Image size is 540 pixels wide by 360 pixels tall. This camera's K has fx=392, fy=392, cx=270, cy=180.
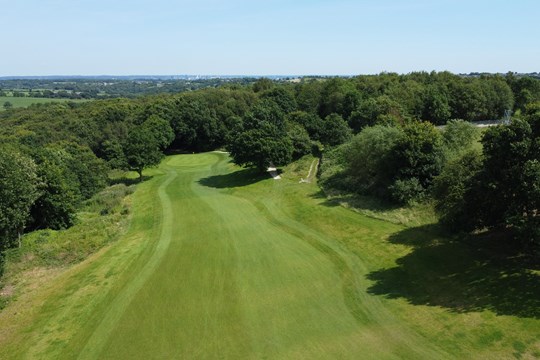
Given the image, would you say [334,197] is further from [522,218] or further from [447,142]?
[522,218]

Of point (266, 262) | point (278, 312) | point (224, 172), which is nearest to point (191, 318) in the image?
point (278, 312)

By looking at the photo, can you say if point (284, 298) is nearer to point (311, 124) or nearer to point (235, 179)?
point (235, 179)

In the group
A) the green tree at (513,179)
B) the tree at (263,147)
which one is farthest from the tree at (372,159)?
the green tree at (513,179)

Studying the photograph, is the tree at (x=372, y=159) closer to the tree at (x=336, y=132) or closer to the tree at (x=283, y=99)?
the tree at (x=336, y=132)

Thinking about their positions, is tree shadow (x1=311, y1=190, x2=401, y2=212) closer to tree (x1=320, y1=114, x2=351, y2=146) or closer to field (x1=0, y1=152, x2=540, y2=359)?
field (x1=0, y1=152, x2=540, y2=359)

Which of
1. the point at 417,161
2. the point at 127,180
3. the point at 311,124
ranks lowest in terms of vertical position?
the point at 127,180

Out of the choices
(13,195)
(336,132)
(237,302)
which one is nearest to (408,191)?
(237,302)
